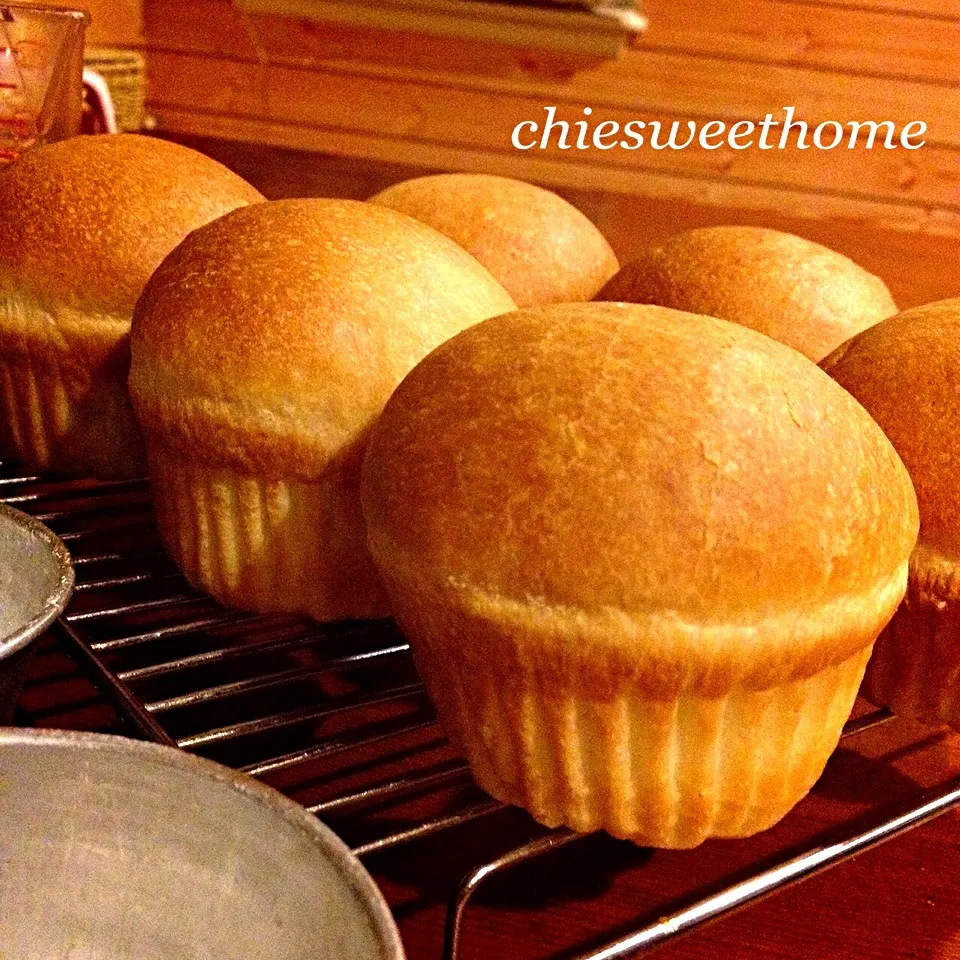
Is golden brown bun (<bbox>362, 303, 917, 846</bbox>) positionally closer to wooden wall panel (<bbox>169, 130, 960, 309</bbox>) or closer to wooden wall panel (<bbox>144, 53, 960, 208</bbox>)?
wooden wall panel (<bbox>169, 130, 960, 309</bbox>)

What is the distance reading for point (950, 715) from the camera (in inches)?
39.2

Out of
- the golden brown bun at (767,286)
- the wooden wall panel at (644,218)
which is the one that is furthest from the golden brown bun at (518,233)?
the wooden wall panel at (644,218)

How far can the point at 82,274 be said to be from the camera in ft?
3.93

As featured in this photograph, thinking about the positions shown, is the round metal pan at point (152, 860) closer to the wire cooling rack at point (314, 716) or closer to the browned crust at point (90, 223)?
the wire cooling rack at point (314, 716)

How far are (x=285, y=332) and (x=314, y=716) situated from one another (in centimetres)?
32

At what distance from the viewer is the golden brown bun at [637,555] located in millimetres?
723

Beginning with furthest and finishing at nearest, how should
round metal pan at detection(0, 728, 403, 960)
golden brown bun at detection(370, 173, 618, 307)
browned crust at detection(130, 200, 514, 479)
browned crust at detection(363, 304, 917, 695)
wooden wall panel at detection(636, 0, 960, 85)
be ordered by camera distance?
wooden wall panel at detection(636, 0, 960, 85) < golden brown bun at detection(370, 173, 618, 307) < browned crust at detection(130, 200, 514, 479) < browned crust at detection(363, 304, 917, 695) < round metal pan at detection(0, 728, 403, 960)

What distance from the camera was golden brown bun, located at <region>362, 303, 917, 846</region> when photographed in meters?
0.72

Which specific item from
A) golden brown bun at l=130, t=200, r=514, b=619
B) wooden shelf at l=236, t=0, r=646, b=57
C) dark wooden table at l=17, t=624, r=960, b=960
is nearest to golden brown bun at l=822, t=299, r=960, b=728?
dark wooden table at l=17, t=624, r=960, b=960

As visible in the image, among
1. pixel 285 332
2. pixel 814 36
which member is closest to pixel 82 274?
pixel 285 332

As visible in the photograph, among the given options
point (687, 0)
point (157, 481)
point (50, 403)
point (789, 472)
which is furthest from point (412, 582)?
point (687, 0)

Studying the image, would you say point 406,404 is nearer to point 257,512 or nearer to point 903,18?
point 257,512

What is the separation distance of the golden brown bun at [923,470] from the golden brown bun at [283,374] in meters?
0.36

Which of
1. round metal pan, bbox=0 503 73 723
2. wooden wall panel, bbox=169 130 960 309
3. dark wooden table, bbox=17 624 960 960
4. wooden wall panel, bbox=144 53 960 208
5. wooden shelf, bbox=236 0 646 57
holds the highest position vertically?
wooden shelf, bbox=236 0 646 57
